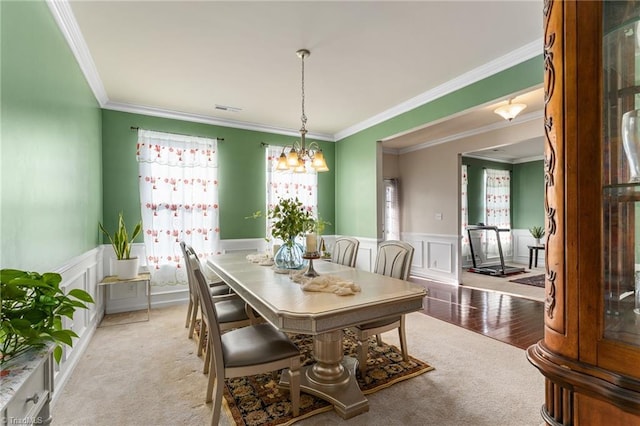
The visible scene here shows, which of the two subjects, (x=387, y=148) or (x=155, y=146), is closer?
(x=155, y=146)

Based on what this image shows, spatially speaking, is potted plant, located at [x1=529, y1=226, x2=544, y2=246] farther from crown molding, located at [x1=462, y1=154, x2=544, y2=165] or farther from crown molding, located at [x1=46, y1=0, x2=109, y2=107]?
crown molding, located at [x1=46, y1=0, x2=109, y2=107]

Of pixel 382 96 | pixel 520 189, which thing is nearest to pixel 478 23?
pixel 382 96

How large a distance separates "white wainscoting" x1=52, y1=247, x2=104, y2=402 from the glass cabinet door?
116 inches

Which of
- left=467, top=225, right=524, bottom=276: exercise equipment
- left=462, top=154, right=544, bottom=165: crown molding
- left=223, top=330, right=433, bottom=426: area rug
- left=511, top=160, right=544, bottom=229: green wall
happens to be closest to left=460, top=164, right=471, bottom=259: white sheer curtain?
left=467, top=225, right=524, bottom=276: exercise equipment

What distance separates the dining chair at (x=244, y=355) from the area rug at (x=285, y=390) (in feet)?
0.44

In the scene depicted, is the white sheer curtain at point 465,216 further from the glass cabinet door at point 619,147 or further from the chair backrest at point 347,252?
the glass cabinet door at point 619,147

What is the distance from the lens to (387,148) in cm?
645

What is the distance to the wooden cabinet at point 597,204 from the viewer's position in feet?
2.45

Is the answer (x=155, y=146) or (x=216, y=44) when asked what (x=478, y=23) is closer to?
(x=216, y=44)

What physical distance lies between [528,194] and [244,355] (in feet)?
27.3

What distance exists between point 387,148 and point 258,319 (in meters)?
4.92

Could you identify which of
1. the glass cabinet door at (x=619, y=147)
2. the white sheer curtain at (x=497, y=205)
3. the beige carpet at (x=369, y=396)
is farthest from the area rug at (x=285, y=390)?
the white sheer curtain at (x=497, y=205)

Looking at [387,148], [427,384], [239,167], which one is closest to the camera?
[427,384]

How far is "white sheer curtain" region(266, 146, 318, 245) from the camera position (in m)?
4.95
